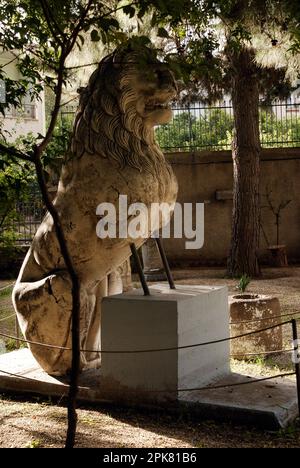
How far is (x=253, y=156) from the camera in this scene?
11.7 meters

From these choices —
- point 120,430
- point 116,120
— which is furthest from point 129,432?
point 116,120

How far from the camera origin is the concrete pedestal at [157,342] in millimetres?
4508

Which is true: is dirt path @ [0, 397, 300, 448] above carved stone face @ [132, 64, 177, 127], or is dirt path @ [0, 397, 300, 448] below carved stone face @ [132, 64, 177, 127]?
below

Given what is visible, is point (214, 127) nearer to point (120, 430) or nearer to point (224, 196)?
point (224, 196)

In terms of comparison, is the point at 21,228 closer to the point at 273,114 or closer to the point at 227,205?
the point at 227,205

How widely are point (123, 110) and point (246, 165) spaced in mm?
7282

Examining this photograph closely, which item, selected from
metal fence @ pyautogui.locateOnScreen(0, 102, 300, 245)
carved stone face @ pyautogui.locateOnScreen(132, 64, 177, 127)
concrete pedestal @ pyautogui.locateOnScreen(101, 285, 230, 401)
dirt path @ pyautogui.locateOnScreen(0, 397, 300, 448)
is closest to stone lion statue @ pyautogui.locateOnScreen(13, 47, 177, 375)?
carved stone face @ pyautogui.locateOnScreen(132, 64, 177, 127)

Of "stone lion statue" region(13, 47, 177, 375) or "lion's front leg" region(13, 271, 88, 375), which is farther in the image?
"lion's front leg" region(13, 271, 88, 375)

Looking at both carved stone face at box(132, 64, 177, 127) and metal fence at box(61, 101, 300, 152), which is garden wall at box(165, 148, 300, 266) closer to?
metal fence at box(61, 101, 300, 152)

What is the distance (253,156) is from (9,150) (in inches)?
343

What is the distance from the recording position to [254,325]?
648cm

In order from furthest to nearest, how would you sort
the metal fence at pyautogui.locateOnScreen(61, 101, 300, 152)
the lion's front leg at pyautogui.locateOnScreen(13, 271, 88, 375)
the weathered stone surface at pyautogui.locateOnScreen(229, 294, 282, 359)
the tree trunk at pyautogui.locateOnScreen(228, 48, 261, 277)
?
the metal fence at pyautogui.locateOnScreen(61, 101, 300, 152) → the tree trunk at pyautogui.locateOnScreen(228, 48, 261, 277) → the weathered stone surface at pyautogui.locateOnScreen(229, 294, 282, 359) → the lion's front leg at pyautogui.locateOnScreen(13, 271, 88, 375)

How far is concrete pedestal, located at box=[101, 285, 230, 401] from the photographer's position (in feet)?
14.8

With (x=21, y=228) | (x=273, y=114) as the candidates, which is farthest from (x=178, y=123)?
(x=21, y=228)
